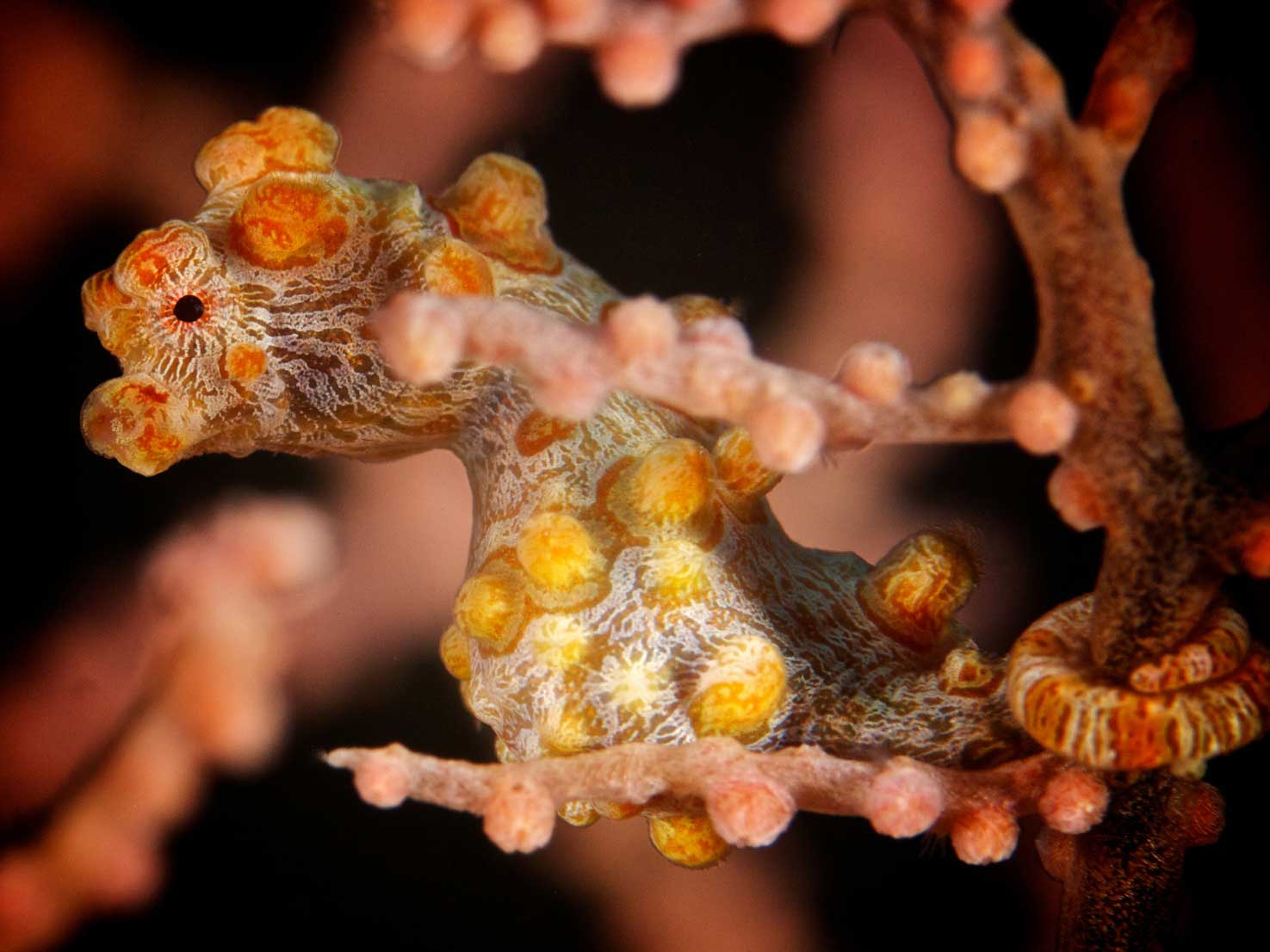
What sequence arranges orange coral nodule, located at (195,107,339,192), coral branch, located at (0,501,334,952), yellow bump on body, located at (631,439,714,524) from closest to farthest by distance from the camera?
yellow bump on body, located at (631,439,714,524) → orange coral nodule, located at (195,107,339,192) → coral branch, located at (0,501,334,952)

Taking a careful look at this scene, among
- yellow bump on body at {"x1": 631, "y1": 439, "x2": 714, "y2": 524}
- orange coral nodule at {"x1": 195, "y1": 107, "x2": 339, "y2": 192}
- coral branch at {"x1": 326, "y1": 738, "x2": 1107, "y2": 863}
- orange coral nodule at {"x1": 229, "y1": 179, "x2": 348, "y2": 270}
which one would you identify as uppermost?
orange coral nodule at {"x1": 195, "y1": 107, "x2": 339, "y2": 192}

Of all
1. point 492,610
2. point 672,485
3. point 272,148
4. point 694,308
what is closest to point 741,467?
point 672,485

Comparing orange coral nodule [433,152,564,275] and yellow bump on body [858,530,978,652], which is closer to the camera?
yellow bump on body [858,530,978,652]

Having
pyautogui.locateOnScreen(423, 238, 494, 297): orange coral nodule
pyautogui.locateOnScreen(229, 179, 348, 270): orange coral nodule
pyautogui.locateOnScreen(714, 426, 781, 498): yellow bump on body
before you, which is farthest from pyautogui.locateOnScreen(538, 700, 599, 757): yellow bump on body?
pyautogui.locateOnScreen(229, 179, 348, 270): orange coral nodule

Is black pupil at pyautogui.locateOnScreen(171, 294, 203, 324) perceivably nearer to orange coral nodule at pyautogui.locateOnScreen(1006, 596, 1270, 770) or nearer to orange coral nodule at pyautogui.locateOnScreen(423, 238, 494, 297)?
orange coral nodule at pyautogui.locateOnScreen(423, 238, 494, 297)

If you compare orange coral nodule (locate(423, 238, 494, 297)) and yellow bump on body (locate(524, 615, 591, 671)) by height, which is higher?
orange coral nodule (locate(423, 238, 494, 297))

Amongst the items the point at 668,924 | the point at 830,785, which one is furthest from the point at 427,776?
the point at 668,924
